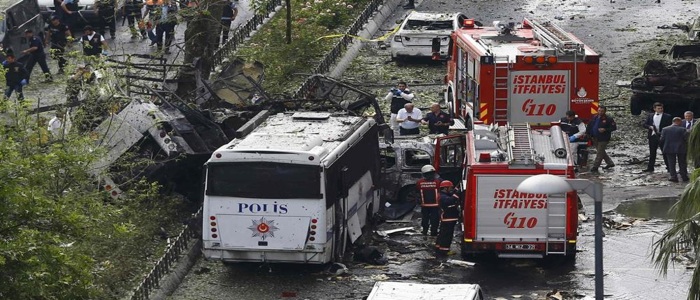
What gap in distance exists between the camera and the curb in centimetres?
4028

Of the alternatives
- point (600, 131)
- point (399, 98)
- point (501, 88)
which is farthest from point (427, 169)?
point (399, 98)

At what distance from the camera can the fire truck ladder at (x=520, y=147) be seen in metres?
23.9

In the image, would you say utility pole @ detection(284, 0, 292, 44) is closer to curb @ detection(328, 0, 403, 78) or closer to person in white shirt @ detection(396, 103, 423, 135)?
curb @ detection(328, 0, 403, 78)

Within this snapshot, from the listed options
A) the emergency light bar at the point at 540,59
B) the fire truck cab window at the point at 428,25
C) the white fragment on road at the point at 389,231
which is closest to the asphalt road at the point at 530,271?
the white fragment on road at the point at 389,231

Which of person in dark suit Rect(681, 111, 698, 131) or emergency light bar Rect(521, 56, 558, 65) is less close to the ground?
emergency light bar Rect(521, 56, 558, 65)

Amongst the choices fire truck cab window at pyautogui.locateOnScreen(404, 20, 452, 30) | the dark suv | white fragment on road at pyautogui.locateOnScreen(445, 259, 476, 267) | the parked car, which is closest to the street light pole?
white fragment on road at pyautogui.locateOnScreen(445, 259, 476, 267)

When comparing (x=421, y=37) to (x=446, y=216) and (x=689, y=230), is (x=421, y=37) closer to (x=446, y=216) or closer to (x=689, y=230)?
(x=446, y=216)

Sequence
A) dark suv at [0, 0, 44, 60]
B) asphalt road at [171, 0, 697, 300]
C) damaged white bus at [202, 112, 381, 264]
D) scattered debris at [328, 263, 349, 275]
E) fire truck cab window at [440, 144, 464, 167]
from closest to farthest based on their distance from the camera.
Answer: asphalt road at [171, 0, 697, 300]
damaged white bus at [202, 112, 381, 264]
scattered debris at [328, 263, 349, 275]
fire truck cab window at [440, 144, 464, 167]
dark suv at [0, 0, 44, 60]

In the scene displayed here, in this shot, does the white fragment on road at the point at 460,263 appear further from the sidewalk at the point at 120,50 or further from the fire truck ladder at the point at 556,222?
the sidewalk at the point at 120,50

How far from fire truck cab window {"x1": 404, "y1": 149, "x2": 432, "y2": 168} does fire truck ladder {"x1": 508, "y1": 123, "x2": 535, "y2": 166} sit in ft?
9.43

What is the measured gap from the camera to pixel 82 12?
41969 millimetres

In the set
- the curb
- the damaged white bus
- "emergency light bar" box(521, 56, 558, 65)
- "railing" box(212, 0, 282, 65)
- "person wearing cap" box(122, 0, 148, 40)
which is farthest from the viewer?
"person wearing cap" box(122, 0, 148, 40)

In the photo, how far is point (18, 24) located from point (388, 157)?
13894mm

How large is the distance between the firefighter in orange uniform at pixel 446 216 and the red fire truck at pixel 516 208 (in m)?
0.78
